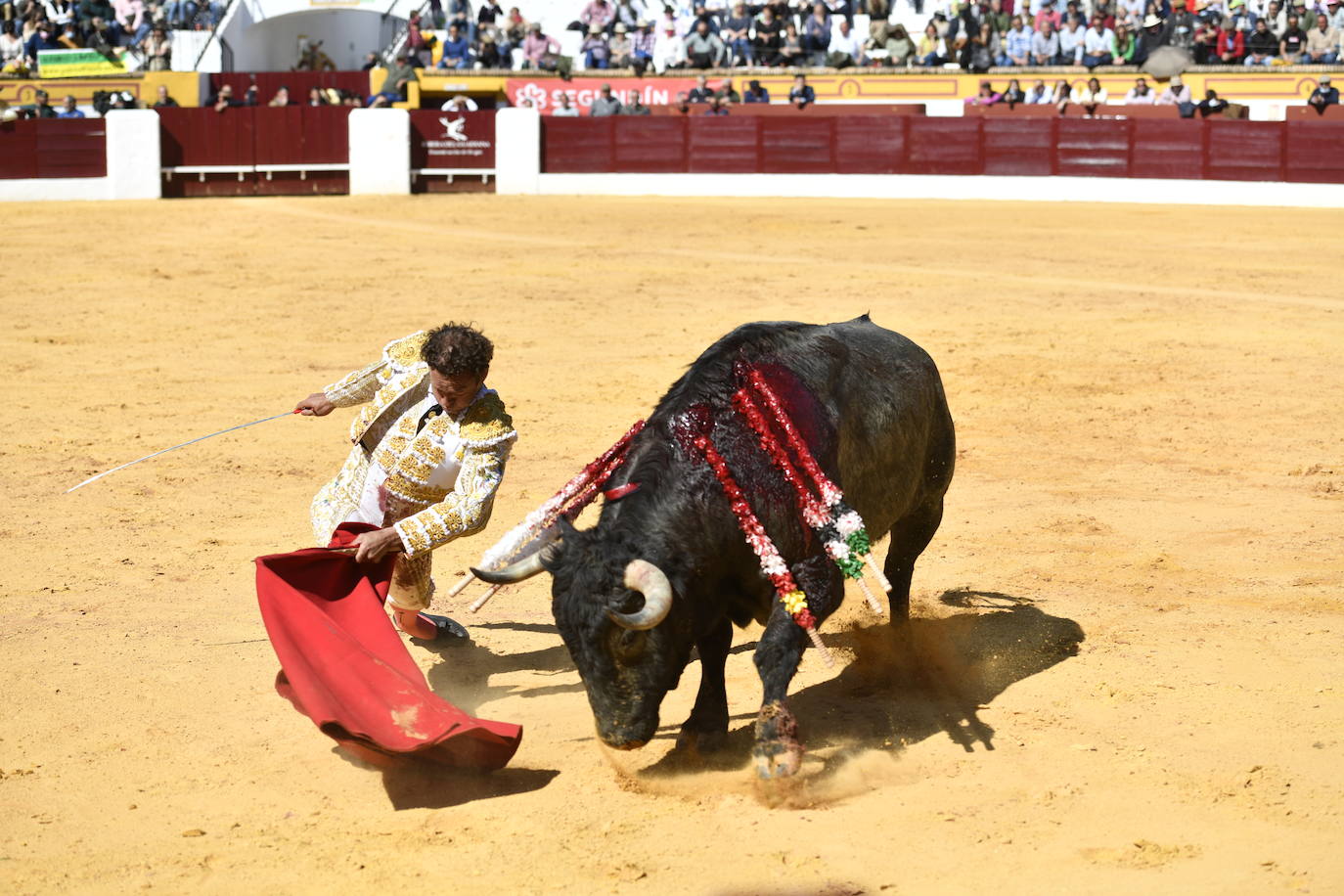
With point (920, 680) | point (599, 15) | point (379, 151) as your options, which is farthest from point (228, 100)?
point (920, 680)

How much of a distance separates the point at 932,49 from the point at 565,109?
5.43m

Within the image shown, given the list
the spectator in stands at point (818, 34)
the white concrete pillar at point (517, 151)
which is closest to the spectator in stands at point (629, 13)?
the spectator in stands at point (818, 34)

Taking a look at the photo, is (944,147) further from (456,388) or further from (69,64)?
(456,388)

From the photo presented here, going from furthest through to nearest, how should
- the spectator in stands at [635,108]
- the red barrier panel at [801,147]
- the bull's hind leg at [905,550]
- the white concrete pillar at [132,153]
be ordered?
the spectator in stands at [635,108], the red barrier panel at [801,147], the white concrete pillar at [132,153], the bull's hind leg at [905,550]

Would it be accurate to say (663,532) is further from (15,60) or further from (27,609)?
(15,60)

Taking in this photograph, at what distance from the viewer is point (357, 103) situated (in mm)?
21547

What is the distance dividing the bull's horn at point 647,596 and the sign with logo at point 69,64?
2272cm

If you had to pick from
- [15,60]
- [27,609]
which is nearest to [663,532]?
[27,609]

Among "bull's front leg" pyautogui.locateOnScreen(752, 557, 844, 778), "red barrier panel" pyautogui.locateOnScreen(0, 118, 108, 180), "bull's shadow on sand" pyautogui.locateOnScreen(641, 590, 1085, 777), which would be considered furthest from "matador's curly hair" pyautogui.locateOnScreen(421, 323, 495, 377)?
"red barrier panel" pyautogui.locateOnScreen(0, 118, 108, 180)

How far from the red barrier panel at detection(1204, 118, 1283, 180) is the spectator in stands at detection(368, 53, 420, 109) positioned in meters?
11.3

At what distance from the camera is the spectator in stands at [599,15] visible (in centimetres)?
2392

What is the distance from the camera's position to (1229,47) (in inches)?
809

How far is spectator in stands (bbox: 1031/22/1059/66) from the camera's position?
2141 centimetres

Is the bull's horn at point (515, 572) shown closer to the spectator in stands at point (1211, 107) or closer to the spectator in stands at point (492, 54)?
the spectator in stands at point (1211, 107)
